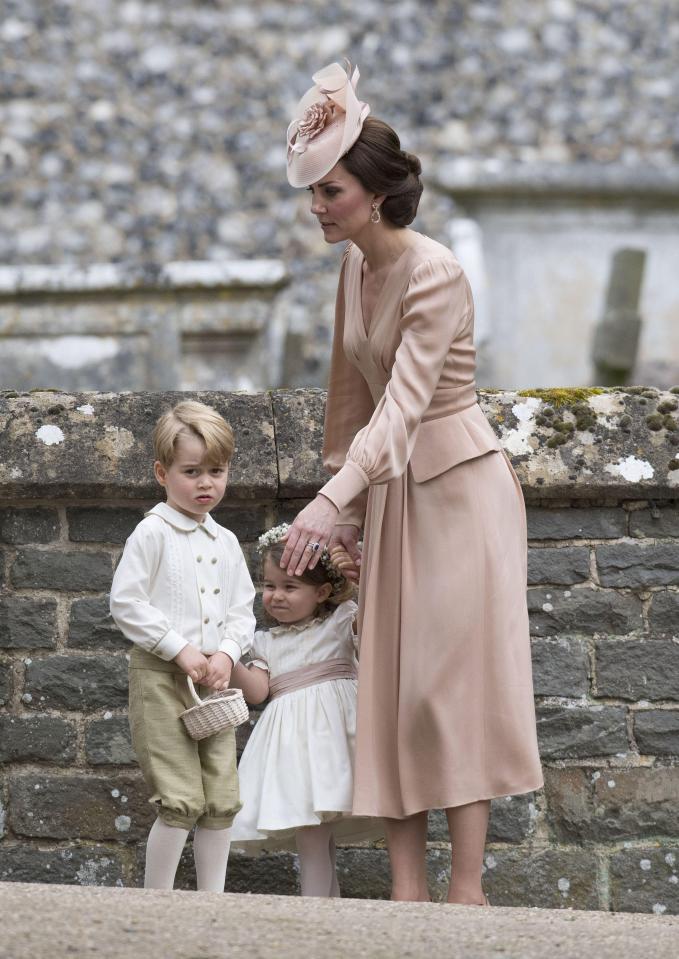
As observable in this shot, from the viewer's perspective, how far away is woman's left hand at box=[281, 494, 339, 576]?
126 inches

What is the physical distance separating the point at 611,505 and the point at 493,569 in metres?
0.86

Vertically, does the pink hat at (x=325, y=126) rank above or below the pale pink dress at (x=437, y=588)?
above

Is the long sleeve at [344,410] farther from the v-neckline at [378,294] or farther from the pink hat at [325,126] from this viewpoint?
the pink hat at [325,126]

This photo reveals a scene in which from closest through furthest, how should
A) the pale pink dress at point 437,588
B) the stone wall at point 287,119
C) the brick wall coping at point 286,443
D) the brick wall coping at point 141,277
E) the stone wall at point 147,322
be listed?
the pale pink dress at point 437,588, the brick wall coping at point 286,443, the stone wall at point 147,322, the brick wall coping at point 141,277, the stone wall at point 287,119

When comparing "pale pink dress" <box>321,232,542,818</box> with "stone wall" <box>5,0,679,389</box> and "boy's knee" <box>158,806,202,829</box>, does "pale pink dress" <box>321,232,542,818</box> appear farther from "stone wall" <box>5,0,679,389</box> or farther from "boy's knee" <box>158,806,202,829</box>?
"stone wall" <box>5,0,679,389</box>

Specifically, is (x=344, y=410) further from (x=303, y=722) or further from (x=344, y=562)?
(x=303, y=722)

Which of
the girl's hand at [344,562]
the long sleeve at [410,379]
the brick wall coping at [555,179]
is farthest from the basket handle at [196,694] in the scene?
the brick wall coping at [555,179]

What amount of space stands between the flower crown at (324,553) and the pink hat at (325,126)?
84cm

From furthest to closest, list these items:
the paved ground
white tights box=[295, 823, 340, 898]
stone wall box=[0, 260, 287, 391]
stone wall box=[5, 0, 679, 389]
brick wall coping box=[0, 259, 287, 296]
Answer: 1. stone wall box=[5, 0, 679, 389]
2. brick wall coping box=[0, 259, 287, 296]
3. stone wall box=[0, 260, 287, 391]
4. white tights box=[295, 823, 340, 898]
5. the paved ground

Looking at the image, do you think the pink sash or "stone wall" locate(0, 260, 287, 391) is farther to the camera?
"stone wall" locate(0, 260, 287, 391)

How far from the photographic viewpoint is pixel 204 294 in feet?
39.6

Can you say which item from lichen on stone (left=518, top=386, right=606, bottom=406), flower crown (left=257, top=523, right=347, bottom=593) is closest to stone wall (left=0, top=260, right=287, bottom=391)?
lichen on stone (left=518, top=386, right=606, bottom=406)

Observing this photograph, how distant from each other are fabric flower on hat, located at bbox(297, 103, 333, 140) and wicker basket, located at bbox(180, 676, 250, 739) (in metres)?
1.18

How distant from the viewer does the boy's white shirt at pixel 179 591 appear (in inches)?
135
